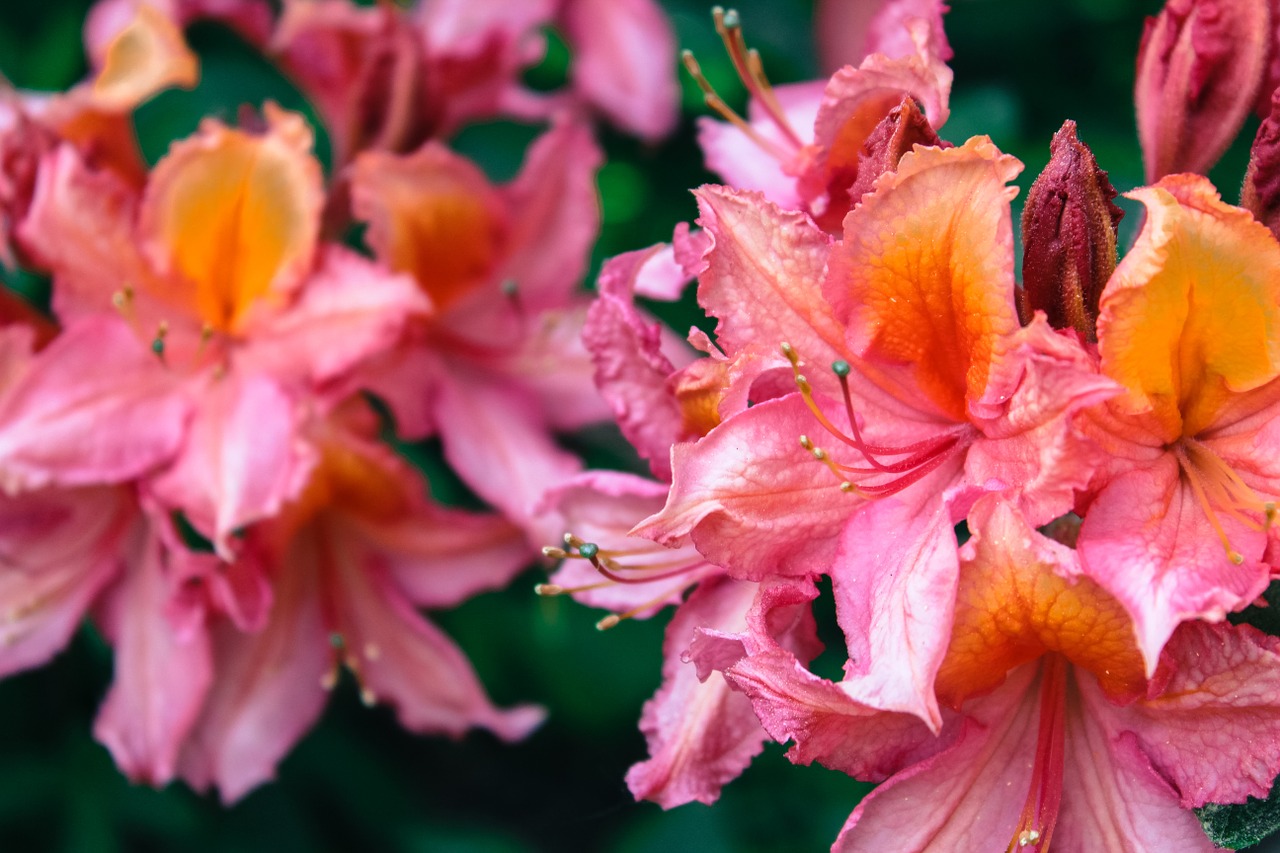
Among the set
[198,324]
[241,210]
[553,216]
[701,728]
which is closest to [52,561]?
[198,324]

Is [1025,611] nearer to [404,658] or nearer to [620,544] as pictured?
[620,544]

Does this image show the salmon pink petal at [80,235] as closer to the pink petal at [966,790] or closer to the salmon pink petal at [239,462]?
the salmon pink petal at [239,462]

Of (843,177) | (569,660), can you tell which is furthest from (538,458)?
(843,177)

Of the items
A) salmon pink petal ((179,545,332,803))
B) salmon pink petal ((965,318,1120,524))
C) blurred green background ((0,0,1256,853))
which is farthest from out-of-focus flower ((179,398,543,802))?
salmon pink petal ((965,318,1120,524))

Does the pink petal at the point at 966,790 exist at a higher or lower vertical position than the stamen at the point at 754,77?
lower

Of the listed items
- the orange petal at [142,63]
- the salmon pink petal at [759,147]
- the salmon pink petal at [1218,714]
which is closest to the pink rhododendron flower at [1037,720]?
the salmon pink petal at [1218,714]

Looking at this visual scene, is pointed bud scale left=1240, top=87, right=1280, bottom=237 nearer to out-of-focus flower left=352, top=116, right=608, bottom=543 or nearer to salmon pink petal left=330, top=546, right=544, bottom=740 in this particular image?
out-of-focus flower left=352, top=116, right=608, bottom=543
